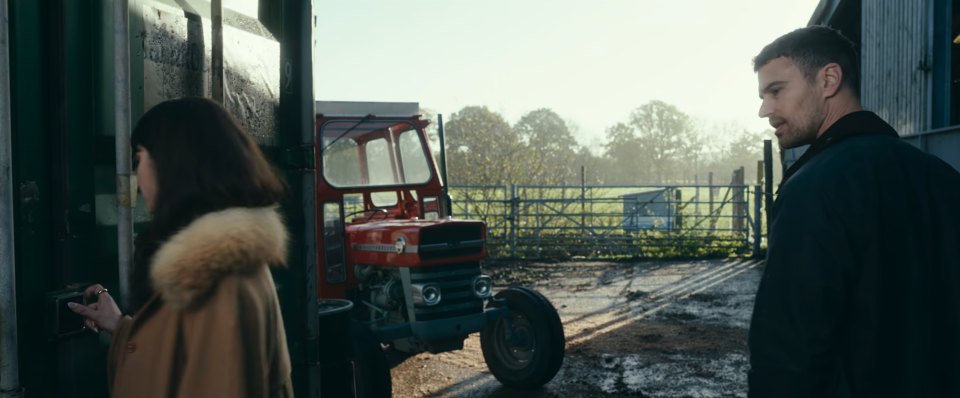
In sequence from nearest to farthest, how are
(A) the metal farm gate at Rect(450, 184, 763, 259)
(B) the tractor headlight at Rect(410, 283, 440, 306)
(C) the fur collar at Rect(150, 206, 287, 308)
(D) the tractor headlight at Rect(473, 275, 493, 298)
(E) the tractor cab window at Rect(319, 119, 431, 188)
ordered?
(C) the fur collar at Rect(150, 206, 287, 308), (B) the tractor headlight at Rect(410, 283, 440, 306), (D) the tractor headlight at Rect(473, 275, 493, 298), (E) the tractor cab window at Rect(319, 119, 431, 188), (A) the metal farm gate at Rect(450, 184, 763, 259)

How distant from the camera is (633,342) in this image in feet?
26.5

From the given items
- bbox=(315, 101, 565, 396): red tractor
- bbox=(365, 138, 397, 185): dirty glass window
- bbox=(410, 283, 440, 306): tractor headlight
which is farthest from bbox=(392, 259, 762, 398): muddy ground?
bbox=(365, 138, 397, 185): dirty glass window

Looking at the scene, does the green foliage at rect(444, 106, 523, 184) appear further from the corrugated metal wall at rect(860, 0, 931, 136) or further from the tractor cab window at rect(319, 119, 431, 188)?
the tractor cab window at rect(319, 119, 431, 188)

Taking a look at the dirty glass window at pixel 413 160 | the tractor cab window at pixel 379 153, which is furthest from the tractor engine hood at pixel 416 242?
the dirty glass window at pixel 413 160

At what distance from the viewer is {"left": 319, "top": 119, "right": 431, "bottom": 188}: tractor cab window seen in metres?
6.75

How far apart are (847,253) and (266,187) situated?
4.32ft

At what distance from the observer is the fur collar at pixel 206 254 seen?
1.67 meters

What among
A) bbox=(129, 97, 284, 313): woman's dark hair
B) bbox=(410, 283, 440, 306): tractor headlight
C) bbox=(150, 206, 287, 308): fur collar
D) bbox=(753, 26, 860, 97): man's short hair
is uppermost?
bbox=(753, 26, 860, 97): man's short hair

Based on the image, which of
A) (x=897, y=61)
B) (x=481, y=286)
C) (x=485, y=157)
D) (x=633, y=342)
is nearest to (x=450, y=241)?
(x=481, y=286)

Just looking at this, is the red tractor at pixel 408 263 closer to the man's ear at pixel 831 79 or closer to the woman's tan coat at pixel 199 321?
Result: the woman's tan coat at pixel 199 321

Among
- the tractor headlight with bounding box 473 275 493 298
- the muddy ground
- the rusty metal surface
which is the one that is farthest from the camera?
the muddy ground

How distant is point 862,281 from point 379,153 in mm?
5518

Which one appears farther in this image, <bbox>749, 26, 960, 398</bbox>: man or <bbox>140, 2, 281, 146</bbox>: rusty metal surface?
<bbox>140, 2, 281, 146</bbox>: rusty metal surface

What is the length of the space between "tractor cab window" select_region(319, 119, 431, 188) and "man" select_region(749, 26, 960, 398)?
5.08 metres
